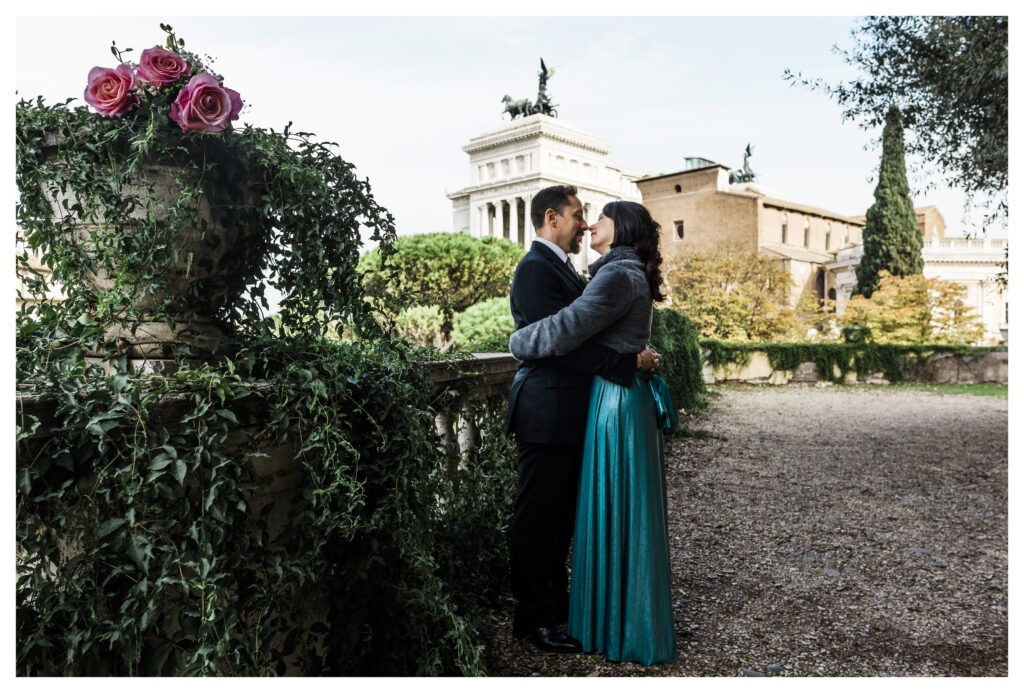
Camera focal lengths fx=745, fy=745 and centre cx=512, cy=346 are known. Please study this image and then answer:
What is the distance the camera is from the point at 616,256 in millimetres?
3117

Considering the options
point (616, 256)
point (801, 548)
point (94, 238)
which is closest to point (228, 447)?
point (94, 238)

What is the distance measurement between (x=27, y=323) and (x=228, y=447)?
2.87 feet

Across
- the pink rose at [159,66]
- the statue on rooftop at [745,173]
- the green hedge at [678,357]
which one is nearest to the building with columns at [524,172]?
the statue on rooftop at [745,173]

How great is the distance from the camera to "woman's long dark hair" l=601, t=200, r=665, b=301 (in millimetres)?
3125

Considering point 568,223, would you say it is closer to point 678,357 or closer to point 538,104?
point 678,357

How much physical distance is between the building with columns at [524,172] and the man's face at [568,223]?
40.6 metres

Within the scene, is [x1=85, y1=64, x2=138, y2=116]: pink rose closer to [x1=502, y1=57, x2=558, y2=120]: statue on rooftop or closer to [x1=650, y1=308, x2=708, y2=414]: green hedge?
[x1=650, y1=308, x2=708, y2=414]: green hedge

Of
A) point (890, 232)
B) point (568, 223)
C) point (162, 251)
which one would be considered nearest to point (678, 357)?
point (568, 223)

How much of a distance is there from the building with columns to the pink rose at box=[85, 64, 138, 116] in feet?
137

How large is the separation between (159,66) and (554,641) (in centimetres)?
261

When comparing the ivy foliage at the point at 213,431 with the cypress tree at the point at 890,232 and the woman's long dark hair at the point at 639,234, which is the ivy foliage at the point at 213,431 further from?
the cypress tree at the point at 890,232

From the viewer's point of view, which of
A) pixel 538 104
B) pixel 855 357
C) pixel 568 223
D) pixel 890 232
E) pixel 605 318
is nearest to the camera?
pixel 605 318

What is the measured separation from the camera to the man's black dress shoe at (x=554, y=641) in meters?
3.14

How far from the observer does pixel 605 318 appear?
9.88ft
